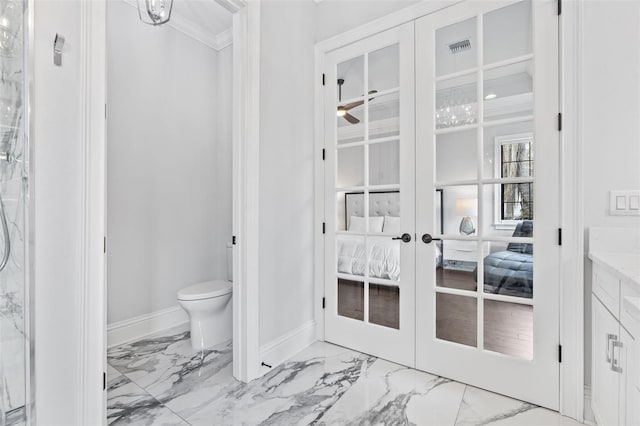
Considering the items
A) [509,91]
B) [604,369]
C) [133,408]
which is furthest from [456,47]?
[133,408]

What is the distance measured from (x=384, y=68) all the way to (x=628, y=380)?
6.93ft

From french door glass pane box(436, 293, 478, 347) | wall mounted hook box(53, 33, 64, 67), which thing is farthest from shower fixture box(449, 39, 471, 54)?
wall mounted hook box(53, 33, 64, 67)

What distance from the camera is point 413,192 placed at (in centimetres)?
212

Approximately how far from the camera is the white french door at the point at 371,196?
215 cm

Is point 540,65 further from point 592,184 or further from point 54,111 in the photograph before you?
point 54,111

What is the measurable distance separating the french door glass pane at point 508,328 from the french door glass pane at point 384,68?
1604mm

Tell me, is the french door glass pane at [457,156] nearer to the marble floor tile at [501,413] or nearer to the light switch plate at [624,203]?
the light switch plate at [624,203]

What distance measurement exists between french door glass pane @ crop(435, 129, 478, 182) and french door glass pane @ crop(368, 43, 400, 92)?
0.56m

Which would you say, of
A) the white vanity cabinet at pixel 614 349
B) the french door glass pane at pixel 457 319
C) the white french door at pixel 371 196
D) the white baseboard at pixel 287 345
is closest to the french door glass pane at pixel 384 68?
the white french door at pixel 371 196

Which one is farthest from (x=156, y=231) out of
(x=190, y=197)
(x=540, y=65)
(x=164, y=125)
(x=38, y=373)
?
(x=540, y=65)

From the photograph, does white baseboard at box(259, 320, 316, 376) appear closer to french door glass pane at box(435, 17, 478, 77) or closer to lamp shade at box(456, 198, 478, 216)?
lamp shade at box(456, 198, 478, 216)

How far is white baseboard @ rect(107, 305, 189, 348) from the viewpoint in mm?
2494

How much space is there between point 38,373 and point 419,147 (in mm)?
2252

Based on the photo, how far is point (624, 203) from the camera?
1526mm
